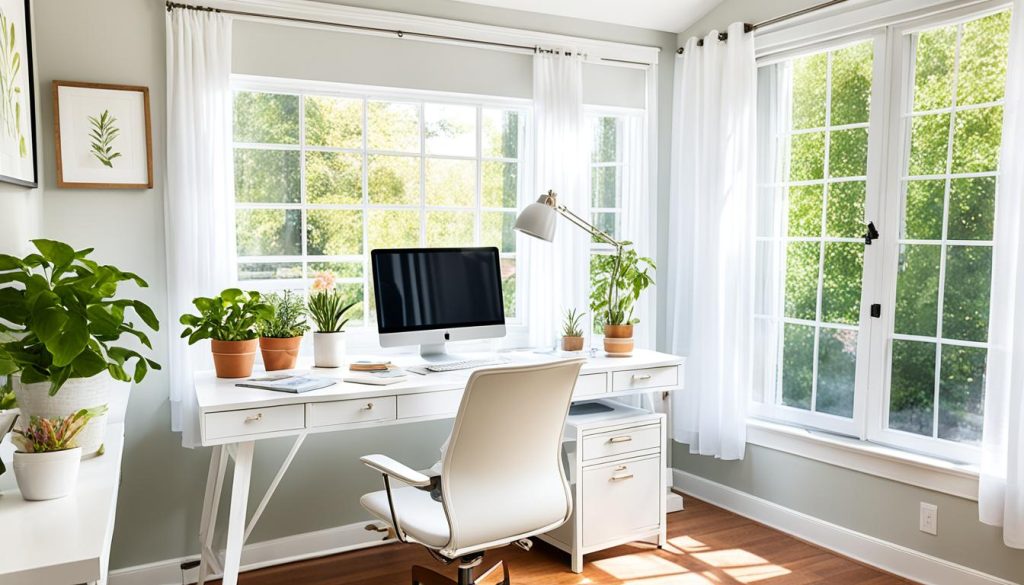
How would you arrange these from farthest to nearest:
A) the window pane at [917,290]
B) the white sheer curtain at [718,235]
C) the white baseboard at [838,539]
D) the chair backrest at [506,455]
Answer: the white sheer curtain at [718,235] → the window pane at [917,290] → the white baseboard at [838,539] → the chair backrest at [506,455]

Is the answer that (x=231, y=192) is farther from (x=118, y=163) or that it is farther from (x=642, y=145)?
(x=642, y=145)

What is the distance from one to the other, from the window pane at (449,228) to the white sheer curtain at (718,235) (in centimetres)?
110

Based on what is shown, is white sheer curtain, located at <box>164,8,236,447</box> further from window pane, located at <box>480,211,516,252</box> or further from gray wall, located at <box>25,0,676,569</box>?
window pane, located at <box>480,211,516,252</box>

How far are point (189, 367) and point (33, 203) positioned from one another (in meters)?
0.76

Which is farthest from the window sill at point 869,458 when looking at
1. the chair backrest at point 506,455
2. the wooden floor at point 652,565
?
the chair backrest at point 506,455

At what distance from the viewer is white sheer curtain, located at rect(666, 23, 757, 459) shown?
3.56 meters

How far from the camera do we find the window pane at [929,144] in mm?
2947

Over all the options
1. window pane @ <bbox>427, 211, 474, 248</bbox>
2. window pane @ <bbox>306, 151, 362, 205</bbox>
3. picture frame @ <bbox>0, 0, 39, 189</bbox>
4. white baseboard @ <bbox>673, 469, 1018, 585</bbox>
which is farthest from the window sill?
picture frame @ <bbox>0, 0, 39, 189</bbox>

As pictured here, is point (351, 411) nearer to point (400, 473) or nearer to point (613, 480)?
point (400, 473)

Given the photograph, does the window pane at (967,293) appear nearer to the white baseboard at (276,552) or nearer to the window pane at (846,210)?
the window pane at (846,210)

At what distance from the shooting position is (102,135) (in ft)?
8.97

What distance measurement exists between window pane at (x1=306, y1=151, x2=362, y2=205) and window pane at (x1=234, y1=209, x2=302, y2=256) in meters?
0.13

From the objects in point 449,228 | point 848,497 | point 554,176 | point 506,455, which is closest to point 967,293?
point 848,497

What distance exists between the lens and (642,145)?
3.91 m
